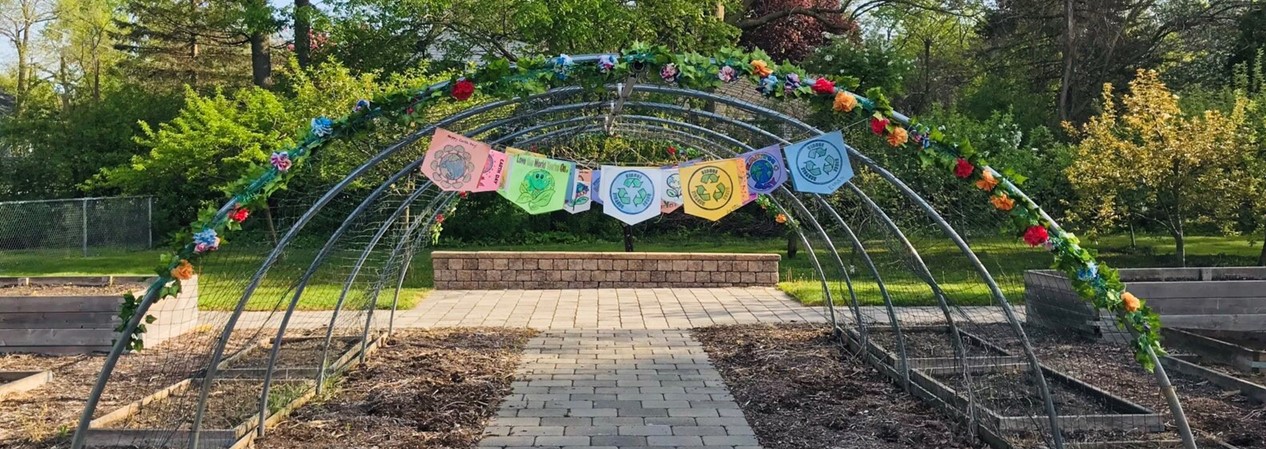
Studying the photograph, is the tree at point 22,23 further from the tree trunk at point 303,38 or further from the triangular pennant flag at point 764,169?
the triangular pennant flag at point 764,169

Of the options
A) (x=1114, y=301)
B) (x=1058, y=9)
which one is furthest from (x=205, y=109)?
(x=1058, y=9)

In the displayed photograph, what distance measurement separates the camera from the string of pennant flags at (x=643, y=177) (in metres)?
4.54

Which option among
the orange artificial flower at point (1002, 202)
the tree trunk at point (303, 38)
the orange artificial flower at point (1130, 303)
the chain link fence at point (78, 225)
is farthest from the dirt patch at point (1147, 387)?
the chain link fence at point (78, 225)

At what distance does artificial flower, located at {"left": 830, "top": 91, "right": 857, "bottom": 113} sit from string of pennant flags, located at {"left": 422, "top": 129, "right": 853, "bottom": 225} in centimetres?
42

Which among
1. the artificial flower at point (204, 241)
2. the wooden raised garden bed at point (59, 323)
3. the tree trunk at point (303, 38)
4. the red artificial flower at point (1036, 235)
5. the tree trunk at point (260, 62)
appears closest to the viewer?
the artificial flower at point (204, 241)

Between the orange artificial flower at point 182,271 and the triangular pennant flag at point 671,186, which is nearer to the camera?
the orange artificial flower at point 182,271

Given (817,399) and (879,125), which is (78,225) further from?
(879,125)

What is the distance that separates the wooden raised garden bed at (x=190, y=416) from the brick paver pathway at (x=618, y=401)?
4.05ft

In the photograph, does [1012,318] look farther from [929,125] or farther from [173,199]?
[173,199]

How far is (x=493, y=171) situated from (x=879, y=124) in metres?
1.84

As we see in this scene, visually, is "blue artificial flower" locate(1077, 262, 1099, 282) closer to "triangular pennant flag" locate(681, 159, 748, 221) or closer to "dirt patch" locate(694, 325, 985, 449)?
"dirt patch" locate(694, 325, 985, 449)

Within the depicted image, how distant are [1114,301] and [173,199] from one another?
21178 mm

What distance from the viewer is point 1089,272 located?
3928mm

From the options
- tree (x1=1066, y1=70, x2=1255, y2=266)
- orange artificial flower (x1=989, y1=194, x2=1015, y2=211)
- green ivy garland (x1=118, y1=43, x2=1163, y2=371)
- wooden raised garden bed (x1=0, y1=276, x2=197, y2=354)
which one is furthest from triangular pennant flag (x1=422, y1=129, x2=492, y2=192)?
tree (x1=1066, y1=70, x2=1255, y2=266)
